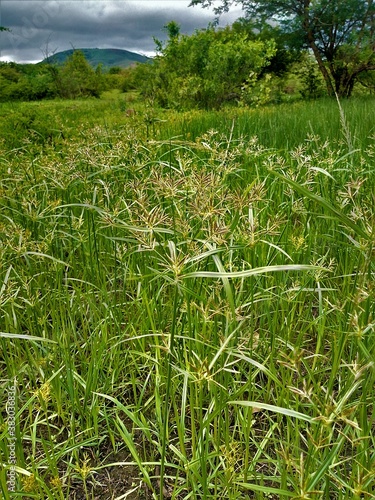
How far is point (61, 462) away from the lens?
46.6 inches

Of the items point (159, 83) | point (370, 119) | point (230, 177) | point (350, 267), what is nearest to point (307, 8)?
point (159, 83)

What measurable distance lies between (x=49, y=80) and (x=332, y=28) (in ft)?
28.4

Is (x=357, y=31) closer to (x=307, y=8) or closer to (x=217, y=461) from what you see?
(x=307, y=8)

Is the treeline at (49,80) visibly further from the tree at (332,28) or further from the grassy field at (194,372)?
the grassy field at (194,372)

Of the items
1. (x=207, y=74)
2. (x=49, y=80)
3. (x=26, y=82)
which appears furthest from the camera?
(x=49, y=80)

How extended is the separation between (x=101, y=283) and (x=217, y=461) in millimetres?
721

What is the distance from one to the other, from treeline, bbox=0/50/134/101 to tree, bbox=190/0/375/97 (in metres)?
5.04

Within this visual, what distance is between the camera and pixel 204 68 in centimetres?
938

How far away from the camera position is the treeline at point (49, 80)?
13.0 m

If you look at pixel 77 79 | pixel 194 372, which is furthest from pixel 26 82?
pixel 194 372

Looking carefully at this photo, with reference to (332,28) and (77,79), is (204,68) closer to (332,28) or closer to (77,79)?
(332,28)
